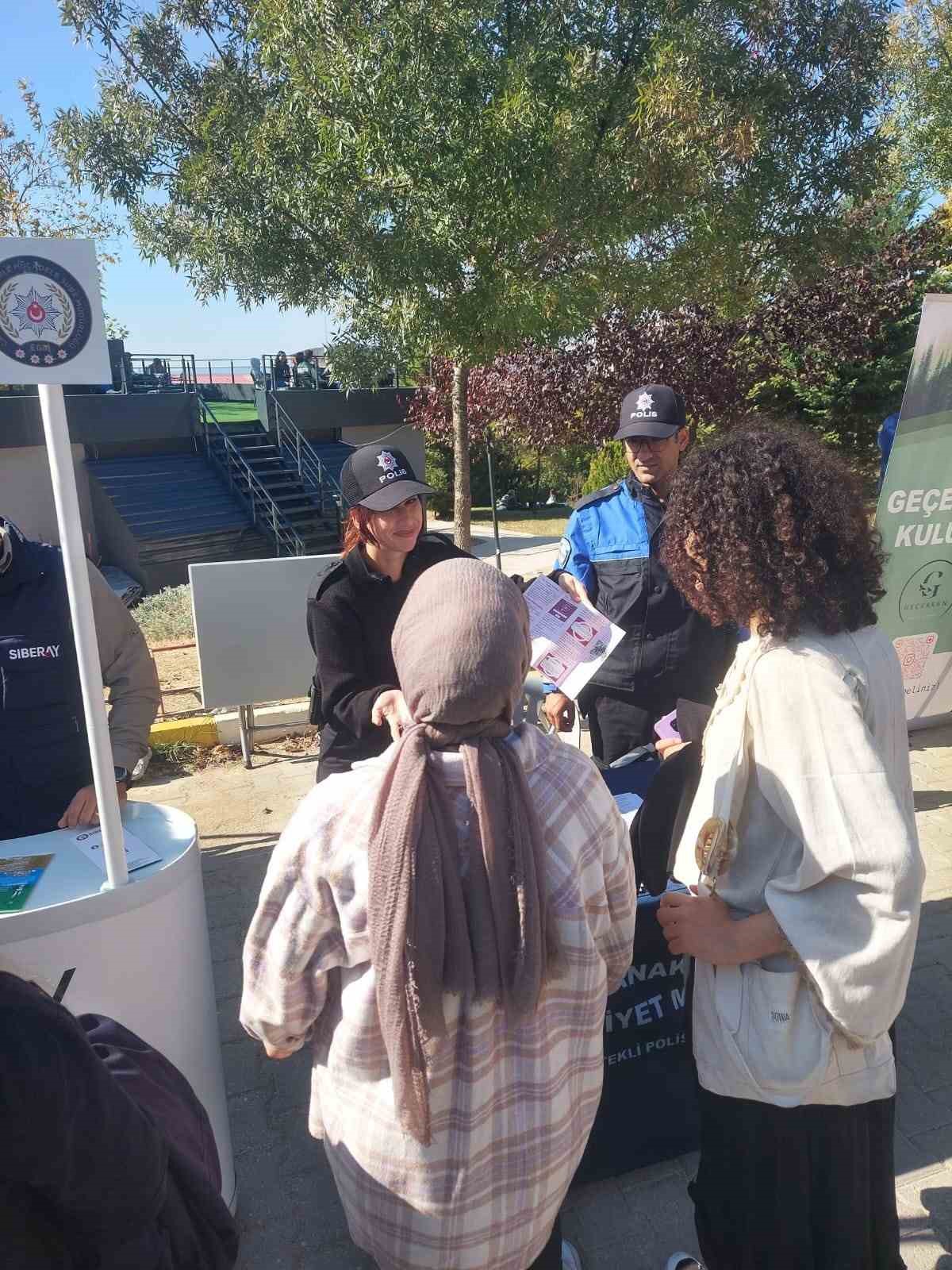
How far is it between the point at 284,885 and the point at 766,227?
6987mm

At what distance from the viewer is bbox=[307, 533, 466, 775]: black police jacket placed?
2434 mm

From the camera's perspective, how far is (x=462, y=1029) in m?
1.25

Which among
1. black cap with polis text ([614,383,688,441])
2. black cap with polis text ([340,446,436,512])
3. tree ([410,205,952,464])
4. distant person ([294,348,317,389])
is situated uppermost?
distant person ([294,348,317,389])

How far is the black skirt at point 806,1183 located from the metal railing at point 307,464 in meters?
13.4

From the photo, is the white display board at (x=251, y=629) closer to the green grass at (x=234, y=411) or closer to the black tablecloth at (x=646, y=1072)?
the black tablecloth at (x=646, y=1072)

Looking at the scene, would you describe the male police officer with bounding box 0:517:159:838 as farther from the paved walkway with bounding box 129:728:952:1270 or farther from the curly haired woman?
the curly haired woman

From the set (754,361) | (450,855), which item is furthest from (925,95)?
(450,855)

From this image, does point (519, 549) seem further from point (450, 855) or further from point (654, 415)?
point (450, 855)

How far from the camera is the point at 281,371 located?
57.8 feet

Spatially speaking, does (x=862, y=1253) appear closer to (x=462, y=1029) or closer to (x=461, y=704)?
(x=462, y=1029)

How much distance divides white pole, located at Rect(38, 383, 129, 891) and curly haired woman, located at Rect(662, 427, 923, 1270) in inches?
A: 44.0

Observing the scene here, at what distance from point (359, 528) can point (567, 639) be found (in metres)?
0.85

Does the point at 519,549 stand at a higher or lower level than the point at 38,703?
lower

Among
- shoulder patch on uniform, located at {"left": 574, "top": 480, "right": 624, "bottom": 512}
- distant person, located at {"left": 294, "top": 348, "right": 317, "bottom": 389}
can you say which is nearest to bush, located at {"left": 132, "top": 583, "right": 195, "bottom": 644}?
shoulder patch on uniform, located at {"left": 574, "top": 480, "right": 624, "bottom": 512}
